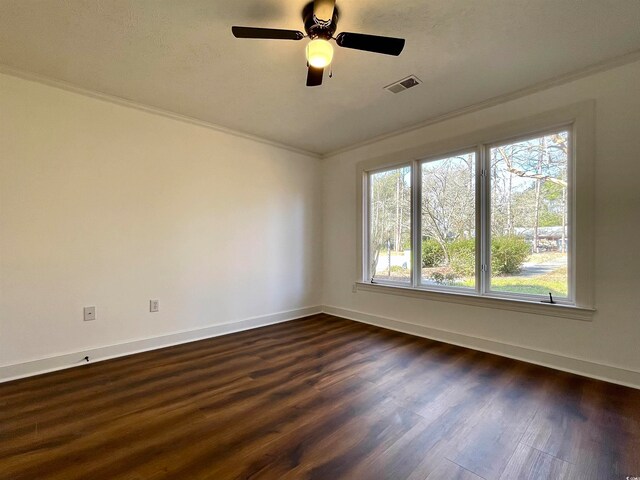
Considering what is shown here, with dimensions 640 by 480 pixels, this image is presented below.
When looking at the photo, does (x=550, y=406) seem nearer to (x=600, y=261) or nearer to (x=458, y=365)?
(x=458, y=365)

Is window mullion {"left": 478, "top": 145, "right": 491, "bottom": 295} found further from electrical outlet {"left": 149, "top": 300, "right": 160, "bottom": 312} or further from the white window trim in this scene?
electrical outlet {"left": 149, "top": 300, "right": 160, "bottom": 312}

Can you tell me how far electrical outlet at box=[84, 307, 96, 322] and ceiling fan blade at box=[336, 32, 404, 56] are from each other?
3.19 m

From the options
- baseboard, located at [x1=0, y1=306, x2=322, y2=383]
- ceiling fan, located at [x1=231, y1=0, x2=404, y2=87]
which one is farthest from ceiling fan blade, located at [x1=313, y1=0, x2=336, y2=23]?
baseboard, located at [x1=0, y1=306, x2=322, y2=383]

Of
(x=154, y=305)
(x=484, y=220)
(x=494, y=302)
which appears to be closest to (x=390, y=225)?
(x=484, y=220)

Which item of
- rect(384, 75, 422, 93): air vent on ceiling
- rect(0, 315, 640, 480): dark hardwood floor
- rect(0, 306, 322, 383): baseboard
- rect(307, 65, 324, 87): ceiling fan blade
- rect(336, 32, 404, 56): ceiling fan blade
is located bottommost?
rect(0, 315, 640, 480): dark hardwood floor

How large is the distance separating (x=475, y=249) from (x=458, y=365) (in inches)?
50.2

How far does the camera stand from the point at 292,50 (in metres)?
2.26

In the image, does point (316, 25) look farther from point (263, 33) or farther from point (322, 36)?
point (263, 33)

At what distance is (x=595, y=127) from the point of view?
99.6 inches

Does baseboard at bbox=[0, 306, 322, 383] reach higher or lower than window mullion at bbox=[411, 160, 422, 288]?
lower

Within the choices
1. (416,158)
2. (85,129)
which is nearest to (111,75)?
(85,129)

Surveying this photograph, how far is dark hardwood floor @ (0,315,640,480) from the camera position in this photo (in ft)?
4.94

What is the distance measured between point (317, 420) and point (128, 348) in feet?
7.41

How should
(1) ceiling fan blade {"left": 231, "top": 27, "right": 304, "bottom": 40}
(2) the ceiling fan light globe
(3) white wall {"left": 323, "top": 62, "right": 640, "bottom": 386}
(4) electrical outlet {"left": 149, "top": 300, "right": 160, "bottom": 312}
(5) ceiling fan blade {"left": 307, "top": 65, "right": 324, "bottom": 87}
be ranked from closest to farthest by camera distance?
(1) ceiling fan blade {"left": 231, "top": 27, "right": 304, "bottom": 40} < (2) the ceiling fan light globe < (5) ceiling fan blade {"left": 307, "top": 65, "right": 324, "bottom": 87} < (3) white wall {"left": 323, "top": 62, "right": 640, "bottom": 386} < (4) electrical outlet {"left": 149, "top": 300, "right": 160, "bottom": 312}
